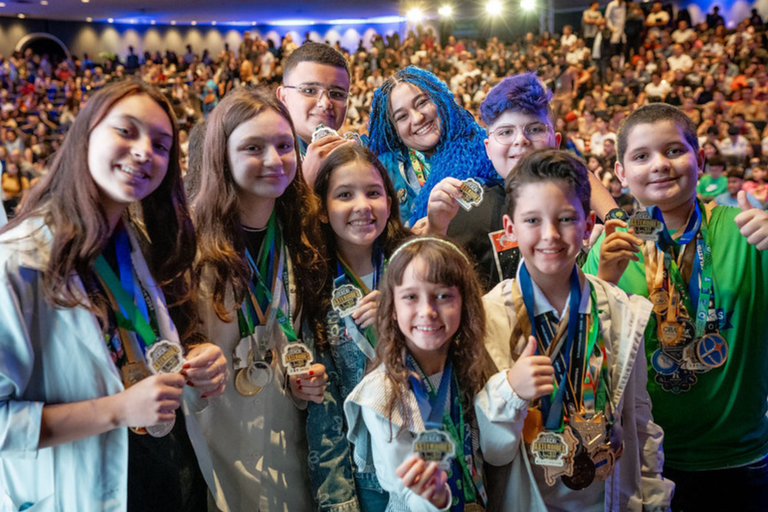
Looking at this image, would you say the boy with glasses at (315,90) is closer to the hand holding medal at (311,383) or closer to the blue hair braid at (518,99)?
the blue hair braid at (518,99)

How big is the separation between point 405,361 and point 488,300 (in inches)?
13.2

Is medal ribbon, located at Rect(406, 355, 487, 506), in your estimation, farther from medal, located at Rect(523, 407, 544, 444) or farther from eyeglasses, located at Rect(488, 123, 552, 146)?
eyeglasses, located at Rect(488, 123, 552, 146)

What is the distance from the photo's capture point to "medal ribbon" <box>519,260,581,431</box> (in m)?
1.83

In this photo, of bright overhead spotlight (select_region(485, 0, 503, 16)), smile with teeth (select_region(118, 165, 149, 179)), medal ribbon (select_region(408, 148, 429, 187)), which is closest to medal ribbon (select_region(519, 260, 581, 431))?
medal ribbon (select_region(408, 148, 429, 187))

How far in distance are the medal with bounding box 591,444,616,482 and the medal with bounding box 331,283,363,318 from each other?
0.81 metres

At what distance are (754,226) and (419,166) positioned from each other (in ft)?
4.48

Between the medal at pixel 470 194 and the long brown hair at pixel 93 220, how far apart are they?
0.89 meters

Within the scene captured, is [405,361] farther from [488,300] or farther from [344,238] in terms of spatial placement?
[344,238]

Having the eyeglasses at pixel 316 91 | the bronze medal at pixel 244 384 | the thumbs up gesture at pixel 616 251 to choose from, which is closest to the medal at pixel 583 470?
the thumbs up gesture at pixel 616 251

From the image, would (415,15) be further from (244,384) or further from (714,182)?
(244,384)

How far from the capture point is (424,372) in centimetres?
183

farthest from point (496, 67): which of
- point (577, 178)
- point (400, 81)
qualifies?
point (577, 178)

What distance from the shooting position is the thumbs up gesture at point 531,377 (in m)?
1.65

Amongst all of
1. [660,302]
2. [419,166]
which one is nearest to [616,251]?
[660,302]
